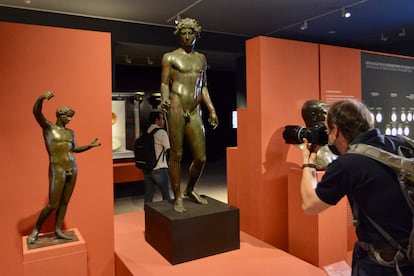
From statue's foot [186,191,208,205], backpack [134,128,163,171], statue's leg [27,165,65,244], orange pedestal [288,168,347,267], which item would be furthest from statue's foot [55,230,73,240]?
backpack [134,128,163,171]

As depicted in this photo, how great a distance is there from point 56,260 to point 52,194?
46 centimetres

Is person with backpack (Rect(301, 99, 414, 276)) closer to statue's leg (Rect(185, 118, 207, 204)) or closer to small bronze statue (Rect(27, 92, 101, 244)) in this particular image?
statue's leg (Rect(185, 118, 207, 204))

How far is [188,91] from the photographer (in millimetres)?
2990

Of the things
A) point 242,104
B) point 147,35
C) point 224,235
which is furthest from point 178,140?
point 242,104

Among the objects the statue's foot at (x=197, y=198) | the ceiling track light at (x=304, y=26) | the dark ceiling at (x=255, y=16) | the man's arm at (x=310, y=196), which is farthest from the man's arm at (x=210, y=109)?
the ceiling track light at (x=304, y=26)

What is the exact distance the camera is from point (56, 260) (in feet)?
8.32

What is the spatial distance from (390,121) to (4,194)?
4585mm

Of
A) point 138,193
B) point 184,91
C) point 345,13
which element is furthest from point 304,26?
point 138,193

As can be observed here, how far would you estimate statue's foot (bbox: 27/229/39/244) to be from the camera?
2.64m

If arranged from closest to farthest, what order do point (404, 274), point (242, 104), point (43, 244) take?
point (404, 274) → point (43, 244) → point (242, 104)

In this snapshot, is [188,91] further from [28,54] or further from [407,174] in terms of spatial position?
[407,174]

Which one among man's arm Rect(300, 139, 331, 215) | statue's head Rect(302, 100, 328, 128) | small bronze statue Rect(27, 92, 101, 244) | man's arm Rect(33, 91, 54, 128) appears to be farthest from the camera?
statue's head Rect(302, 100, 328, 128)

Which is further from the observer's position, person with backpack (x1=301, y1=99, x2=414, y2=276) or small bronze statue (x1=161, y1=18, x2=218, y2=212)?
small bronze statue (x1=161, y1=18, x2=218, y2=212)

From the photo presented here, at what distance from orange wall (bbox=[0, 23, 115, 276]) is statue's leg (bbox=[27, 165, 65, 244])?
0.24 meters
